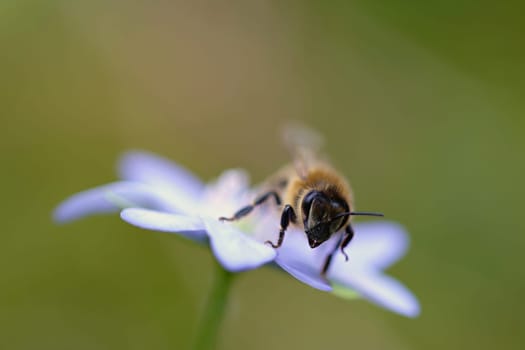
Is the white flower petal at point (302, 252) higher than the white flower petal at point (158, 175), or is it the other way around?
the white flower petal at point (158, 175)

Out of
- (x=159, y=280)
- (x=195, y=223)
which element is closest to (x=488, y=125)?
(x=159, y=280)

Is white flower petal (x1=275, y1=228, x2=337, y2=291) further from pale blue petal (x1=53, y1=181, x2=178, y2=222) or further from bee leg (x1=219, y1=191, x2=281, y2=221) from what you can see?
pale blue petal (x1=53, y1=181, x2=178, y2=222)

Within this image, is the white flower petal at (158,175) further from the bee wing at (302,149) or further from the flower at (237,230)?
the bee wing at (302,149)

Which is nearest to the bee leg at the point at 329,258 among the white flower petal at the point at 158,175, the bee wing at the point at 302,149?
the bee wing at the point at 302,149

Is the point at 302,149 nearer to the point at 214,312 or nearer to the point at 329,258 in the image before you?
the point at 329,258

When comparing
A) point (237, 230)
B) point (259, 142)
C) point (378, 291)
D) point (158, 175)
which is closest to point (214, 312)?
point (237, 230)
